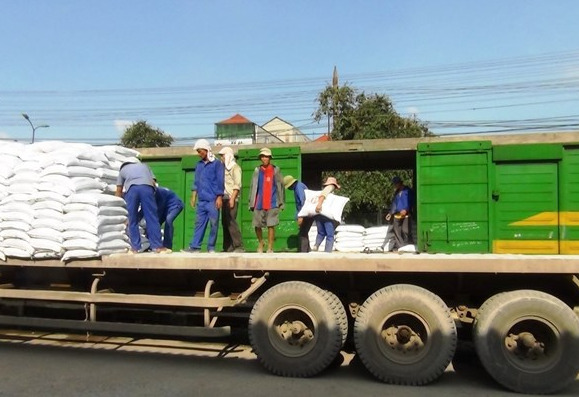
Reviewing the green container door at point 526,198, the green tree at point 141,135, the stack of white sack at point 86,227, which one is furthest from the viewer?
the green tree at point 141,135

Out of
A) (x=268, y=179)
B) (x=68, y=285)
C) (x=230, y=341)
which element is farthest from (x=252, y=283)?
(x=268, y=179)

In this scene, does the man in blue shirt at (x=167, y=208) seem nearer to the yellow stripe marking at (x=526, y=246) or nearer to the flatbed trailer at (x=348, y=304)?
the flatbed trailer at (x=348, y=304)

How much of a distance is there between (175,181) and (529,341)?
7552 mm

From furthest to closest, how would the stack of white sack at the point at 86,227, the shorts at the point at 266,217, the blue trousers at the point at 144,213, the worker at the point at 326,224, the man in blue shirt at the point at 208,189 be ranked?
1. the worker at the point at 326,224
2. the shorts at the point at 266,217
3. the man in blue shirt at the point at 208,189
4. the blue trousers at the point at 144,213
5. the stack of white sack at the point at 86,227

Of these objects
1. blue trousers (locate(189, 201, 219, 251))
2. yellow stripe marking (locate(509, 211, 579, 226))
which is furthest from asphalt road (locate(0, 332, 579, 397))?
yellow stripe marking (locate(509, 211, 579, 226))

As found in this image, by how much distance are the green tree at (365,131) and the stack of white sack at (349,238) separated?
7.72 meters

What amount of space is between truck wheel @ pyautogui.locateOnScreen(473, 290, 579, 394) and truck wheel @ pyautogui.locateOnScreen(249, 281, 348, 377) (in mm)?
1210

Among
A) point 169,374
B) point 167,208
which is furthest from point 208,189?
point 169,374

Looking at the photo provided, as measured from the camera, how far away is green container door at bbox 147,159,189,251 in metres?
10.4

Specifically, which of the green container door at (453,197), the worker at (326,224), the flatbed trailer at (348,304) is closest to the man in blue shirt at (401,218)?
the green container door at (453,197)

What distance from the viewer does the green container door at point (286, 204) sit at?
9977 mm

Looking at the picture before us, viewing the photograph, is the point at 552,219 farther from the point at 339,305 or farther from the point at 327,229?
the point at 339,305

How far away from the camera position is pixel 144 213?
610 cm

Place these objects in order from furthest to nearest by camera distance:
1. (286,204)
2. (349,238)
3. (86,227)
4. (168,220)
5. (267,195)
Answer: (349,238) → (286,204) → (267,195) → (168,220) → (86,227)
